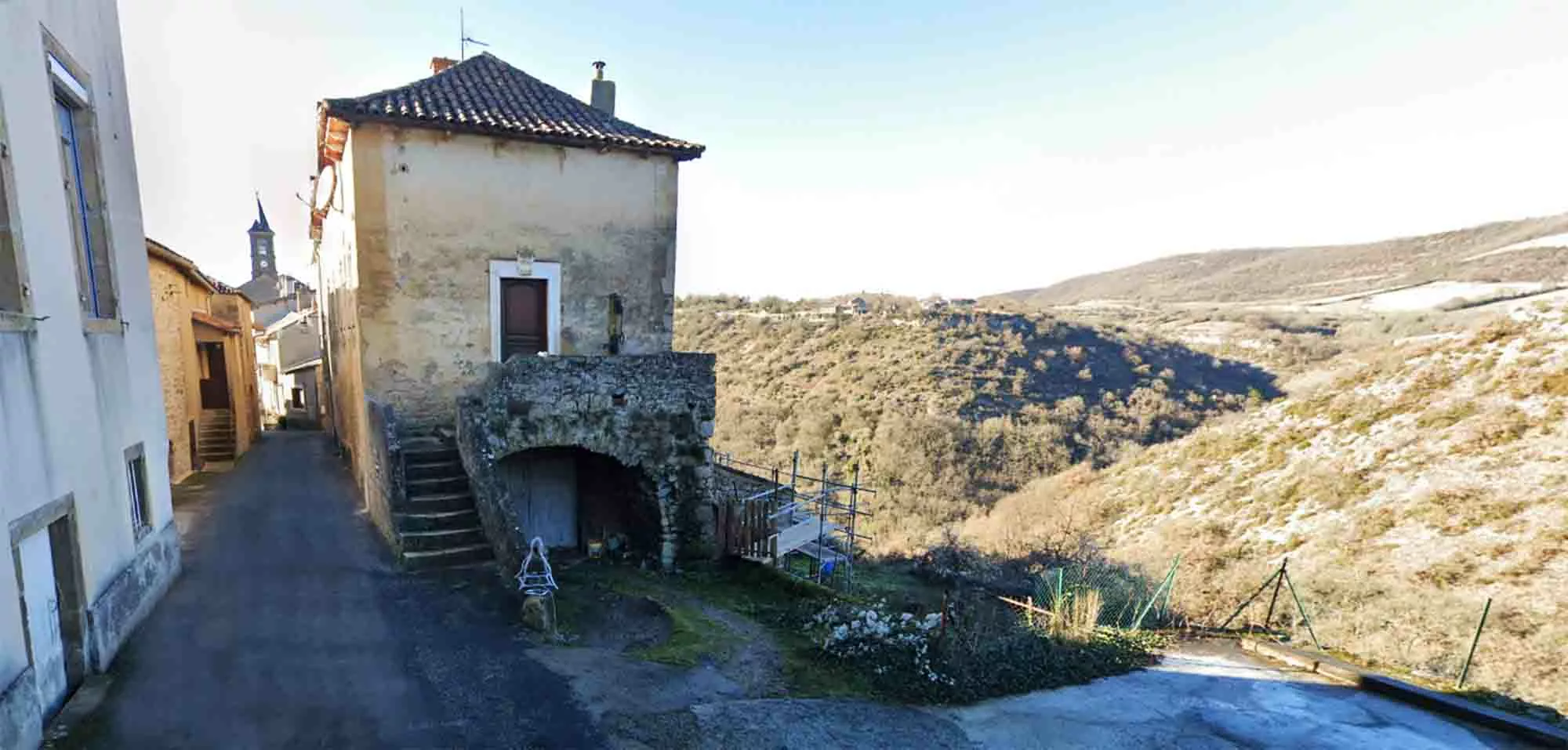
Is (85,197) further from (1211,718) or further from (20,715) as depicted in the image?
(1211,718)

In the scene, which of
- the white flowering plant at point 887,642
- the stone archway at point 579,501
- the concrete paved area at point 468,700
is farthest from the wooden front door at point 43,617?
the white flowering plant at point 887,642

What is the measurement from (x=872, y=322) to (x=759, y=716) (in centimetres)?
3077

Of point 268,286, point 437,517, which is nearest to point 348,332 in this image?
point 437,517

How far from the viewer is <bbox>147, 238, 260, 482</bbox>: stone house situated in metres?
14.0

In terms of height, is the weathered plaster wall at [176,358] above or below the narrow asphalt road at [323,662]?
above

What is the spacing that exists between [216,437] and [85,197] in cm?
1267

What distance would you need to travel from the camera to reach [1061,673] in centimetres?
760

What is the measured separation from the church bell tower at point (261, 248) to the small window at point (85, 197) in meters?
55.4

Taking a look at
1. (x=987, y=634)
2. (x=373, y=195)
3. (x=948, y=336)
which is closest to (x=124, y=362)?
(x=373, y=195)

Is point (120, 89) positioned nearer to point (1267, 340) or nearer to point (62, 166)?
point (62, 166)

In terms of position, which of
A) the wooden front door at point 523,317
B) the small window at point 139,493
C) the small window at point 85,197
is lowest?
the small window at point 139,493

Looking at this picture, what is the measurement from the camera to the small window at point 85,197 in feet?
21.8

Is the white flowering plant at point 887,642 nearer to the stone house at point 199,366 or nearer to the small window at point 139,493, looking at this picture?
the small window at point 139,493

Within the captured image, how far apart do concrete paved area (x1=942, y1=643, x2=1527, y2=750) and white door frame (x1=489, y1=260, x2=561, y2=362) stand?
30.1 feet
